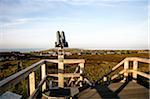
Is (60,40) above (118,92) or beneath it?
above

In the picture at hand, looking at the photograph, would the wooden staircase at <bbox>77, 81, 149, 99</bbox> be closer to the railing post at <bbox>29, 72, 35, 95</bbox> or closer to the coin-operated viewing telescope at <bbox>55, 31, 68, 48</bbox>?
the coin-operated viewing telescope at <bbox>55, 31, 68, 48</bbox>

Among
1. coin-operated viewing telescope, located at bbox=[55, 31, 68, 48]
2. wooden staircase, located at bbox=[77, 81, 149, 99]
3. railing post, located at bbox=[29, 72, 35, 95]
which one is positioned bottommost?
wooden staircase, located at bbox=[77, 81, 149, 99]

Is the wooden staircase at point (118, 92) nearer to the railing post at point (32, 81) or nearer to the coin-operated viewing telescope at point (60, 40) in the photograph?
the coin-operated viewing telescope at point (60, 40)

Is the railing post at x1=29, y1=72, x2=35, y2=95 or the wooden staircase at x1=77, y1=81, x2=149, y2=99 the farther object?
the wooden staircase at x1=77, y1=81, x2=149, y2=99

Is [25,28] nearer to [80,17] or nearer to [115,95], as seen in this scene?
[80,17]

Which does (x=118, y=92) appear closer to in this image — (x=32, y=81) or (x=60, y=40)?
(x=60, y=40)

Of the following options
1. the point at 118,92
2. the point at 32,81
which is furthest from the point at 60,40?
the point at 32,81

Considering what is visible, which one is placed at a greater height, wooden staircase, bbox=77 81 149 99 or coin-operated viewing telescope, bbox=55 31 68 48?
coin-operated viewing telescope, bbox=55 31 68 48

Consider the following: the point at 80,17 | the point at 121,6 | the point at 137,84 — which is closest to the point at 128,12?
the point at 121,6

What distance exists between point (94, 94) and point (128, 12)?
593 centimetres

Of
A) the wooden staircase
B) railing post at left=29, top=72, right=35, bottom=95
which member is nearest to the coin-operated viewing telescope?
the wooden staircase

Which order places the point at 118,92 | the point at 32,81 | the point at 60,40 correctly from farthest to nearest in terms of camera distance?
the point at 60,40, the point at 118,92, the point at 32,81

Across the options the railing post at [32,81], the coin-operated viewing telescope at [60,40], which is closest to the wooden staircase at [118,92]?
the coin-operated viewing telescope at [60,40]

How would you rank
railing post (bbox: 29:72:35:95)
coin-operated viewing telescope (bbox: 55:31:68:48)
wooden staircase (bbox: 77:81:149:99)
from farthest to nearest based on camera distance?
coin-operated viewing telescope (bbox: 55:31:68:48) < wooden staircase (bbox: 77:81:149:99) < railing post (bbox: 29:72:35:95)
